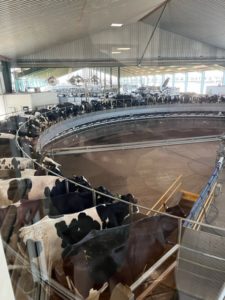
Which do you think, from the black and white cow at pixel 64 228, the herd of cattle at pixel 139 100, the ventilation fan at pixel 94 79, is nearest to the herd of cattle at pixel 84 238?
the black and white cow at pixel 64 228

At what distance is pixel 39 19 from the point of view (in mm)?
7082

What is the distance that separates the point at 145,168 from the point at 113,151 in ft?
6.01

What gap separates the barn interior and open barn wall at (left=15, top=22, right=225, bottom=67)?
60 mm

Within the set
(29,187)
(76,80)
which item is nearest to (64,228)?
(29,187)

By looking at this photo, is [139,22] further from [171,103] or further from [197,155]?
[197,155]

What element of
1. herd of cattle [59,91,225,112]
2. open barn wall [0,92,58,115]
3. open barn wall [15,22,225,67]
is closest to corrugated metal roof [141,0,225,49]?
open barn wall [15,22,225,67]

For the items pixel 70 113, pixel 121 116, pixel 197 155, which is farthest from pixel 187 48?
pixel 197 155

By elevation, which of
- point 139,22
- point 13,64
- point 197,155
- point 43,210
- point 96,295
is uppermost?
point 139,22

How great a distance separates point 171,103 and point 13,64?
879 cm

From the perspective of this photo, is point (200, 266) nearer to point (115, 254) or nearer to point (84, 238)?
point (115, 254)

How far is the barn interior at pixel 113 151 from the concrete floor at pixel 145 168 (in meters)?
0.04

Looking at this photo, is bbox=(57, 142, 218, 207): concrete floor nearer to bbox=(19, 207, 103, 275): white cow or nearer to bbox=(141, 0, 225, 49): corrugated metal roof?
bbox=(19, 207, 103, 275): white cow

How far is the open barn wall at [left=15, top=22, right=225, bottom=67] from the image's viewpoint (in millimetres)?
14352

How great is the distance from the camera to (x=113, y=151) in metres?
8.47
